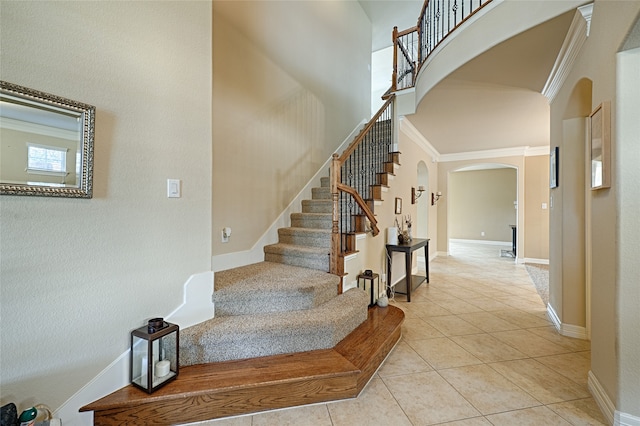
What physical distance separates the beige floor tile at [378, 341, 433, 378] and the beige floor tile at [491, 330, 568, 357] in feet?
3.16

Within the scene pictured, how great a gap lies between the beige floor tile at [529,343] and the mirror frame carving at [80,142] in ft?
11.2

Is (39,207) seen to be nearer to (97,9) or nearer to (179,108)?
(179,108)

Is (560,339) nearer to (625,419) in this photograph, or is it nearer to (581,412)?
(581,412)

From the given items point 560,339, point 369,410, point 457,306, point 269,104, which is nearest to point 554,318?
point 560,339

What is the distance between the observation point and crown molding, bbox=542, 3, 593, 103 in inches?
75.5

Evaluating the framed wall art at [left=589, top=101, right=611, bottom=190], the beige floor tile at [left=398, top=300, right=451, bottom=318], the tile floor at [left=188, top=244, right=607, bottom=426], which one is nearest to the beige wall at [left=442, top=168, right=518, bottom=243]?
the beige floor tile at [left=398, top=300, right=451, bottom=318]

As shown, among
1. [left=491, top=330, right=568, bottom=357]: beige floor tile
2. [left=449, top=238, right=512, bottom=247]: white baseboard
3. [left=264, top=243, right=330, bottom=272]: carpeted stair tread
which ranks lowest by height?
[left=491, top=330, right=568, bottom=357]: beige floor tile

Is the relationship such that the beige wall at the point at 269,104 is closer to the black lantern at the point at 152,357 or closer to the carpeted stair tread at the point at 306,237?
the carpeted stair tread at the point at 306,237

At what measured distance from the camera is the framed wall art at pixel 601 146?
1.64m

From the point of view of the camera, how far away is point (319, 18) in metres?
4.36

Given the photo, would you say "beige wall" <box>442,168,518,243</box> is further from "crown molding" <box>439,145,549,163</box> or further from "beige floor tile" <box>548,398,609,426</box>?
"beige floor tile" <box>548,398,609,426</box>

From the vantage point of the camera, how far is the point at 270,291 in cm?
223

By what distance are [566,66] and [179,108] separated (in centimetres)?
324

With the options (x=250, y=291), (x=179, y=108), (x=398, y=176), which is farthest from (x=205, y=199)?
(x=398, y=176)
